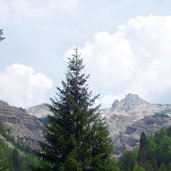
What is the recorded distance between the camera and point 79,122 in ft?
102

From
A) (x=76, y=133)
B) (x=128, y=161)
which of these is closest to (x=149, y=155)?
(x=128, y=161)

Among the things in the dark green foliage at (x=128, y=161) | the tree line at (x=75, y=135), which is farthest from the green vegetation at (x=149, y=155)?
the tree line at (x=75, y=135)

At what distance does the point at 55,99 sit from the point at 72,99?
1.30m

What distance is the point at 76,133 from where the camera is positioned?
30.9 metres

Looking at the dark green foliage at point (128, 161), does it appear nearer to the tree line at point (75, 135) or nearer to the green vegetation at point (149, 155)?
the green vegetation at point (149, 155)

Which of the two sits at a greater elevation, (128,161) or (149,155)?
(149,155)

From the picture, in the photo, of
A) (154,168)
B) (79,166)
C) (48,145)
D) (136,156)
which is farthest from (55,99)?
Answer: (136,156)

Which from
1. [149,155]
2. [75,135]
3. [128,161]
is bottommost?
[75,135]

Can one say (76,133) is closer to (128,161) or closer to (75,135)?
(75,135)

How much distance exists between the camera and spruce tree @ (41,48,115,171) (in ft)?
97.8

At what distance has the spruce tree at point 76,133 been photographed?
29.8 m

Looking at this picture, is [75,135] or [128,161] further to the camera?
[128,161]

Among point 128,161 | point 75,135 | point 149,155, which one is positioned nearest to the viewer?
point 75,135

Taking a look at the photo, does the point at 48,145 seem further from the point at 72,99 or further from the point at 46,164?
the point at 72,99
